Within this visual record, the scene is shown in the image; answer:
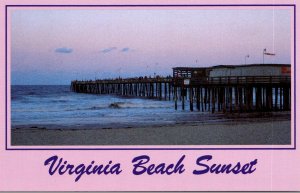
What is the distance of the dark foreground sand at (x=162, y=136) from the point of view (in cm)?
1238

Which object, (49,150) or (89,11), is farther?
(89,11)

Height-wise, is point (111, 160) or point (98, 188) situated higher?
point (111, 160)

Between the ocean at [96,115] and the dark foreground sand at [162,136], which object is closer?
the dark foreground sand at [162,136]

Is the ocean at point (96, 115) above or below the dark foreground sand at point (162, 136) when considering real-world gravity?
above

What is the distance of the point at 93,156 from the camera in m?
10.4

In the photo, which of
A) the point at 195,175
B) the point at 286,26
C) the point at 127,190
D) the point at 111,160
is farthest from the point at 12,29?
the point at 286,26

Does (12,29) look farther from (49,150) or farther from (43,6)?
(49,150)

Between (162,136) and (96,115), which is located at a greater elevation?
(96,115)

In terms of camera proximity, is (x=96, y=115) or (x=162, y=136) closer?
(x=162, y=136)

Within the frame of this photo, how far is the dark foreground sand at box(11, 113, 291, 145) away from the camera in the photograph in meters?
12.4

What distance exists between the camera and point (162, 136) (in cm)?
1378

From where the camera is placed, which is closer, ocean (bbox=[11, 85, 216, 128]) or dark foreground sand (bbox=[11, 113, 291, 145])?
dark foreground sand (bbox=[11, 113, 291, 145])

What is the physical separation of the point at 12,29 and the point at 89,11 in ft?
6.79

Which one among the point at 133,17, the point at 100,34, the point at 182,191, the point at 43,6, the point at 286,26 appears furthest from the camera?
the point at 100,34
